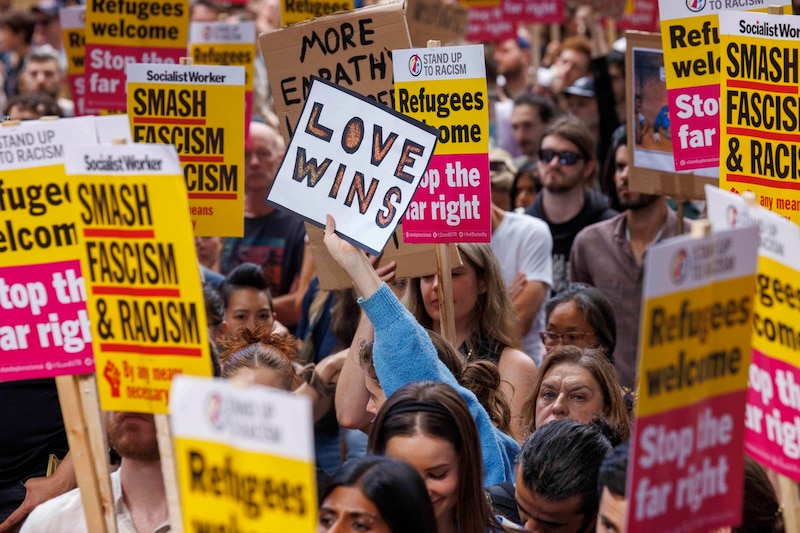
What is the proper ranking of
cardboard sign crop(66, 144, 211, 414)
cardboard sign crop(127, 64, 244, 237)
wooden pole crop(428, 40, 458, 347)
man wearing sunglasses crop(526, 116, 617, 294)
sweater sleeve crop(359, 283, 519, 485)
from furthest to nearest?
man wearing sunglasses crop(526, 116, 617, 294), cardboard sign crop(127, 64, 244, 237), wooden pole crop(428, 40, 458, 347), sweater sleeve crop(359, 283, 519, 485), cardboard sign crop(66, 144, 211, 414)

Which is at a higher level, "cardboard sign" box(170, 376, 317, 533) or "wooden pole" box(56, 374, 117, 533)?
"cardboard sign" box(170, 376, 317, 533)

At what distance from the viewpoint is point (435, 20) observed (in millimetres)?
11406

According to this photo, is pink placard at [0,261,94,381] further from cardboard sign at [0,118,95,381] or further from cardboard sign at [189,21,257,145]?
cardboard sign at [189,21,257,145]

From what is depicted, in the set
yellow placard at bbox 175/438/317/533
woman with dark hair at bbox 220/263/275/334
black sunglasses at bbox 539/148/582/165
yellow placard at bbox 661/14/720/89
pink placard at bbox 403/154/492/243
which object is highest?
yellow placard at bbox 661/14/720/89

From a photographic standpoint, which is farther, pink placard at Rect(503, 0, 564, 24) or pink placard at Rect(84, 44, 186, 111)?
pink placard at Rect(503, 0, 564, 24)

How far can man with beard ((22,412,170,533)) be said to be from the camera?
13.8ft

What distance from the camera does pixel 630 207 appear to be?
7734 mm

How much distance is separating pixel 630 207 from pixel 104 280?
4372mm

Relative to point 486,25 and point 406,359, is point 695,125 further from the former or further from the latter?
point 486,25

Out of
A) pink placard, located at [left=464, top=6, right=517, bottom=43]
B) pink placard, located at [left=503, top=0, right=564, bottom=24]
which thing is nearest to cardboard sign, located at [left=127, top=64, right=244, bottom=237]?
pink placard, located at [left=503, top=0, right=564, bottom=24]

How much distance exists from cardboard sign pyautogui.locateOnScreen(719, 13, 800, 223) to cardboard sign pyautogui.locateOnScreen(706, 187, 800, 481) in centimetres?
143

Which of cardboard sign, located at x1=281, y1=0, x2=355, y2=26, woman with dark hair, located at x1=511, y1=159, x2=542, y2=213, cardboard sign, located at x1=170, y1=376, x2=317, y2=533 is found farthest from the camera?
woman with dark hair, located at x1=511, y1=159, x2=542, y2=213

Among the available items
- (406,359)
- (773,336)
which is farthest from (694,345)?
(406,359)

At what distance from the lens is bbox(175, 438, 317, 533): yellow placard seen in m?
2.94
